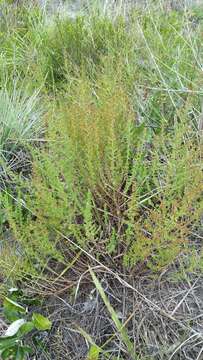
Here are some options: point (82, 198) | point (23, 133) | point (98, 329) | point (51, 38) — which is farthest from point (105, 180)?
point (51, 38)

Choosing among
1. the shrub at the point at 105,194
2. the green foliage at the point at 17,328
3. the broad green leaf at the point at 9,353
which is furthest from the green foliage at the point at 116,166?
the broad green leaf at the point at 9,353

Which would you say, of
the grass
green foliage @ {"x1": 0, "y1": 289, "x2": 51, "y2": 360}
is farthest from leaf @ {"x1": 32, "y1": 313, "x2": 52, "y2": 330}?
the grass

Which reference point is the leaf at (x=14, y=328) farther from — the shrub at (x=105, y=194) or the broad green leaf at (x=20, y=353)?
the shrub at (x=105, y=194)

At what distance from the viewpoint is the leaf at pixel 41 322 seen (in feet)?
4.75

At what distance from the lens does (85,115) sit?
5.15 feet

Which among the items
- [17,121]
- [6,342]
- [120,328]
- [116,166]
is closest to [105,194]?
[116,166]

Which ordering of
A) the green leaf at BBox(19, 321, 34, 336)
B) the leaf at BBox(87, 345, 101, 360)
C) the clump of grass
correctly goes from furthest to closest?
the clump of grass → the green leaf at BBox(19, 321, 34, 336) → the leaf at BBox(87, 345, 101, 360)

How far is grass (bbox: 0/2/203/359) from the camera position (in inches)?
57.2

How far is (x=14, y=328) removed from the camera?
144 cm

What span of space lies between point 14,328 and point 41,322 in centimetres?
7

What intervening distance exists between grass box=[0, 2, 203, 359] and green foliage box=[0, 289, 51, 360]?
3.5 inches

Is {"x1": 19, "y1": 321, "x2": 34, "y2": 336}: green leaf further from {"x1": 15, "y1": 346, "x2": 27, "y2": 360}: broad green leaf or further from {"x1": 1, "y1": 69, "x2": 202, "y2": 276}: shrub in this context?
{"x1": 1, "y1": 69, "x2": 202, "y2": 276}: shrub

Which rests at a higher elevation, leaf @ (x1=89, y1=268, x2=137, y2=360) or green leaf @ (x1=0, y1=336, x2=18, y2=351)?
leaf @ (x1=89, y1=268, x2=137, y2=360)

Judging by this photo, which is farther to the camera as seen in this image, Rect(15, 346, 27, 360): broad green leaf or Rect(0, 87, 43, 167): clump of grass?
Rect(0, 87, 43, 167): clump of grass
